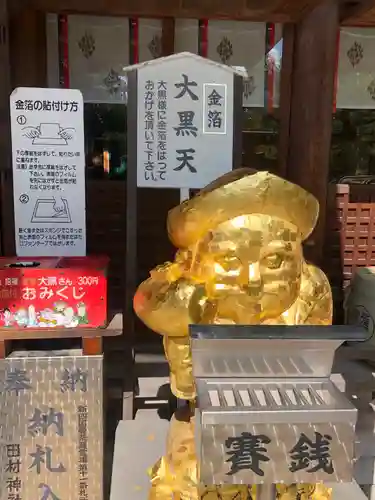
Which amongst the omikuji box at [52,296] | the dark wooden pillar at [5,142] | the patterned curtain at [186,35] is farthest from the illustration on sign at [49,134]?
the patterned curtain at [186,35]

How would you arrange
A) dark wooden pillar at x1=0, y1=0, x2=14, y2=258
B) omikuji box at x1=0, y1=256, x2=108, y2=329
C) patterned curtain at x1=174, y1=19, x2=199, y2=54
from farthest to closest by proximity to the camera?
patterned curtain at x1=174, y1=19, x2=199, y2=54 → dark wooden pillar at x1=0, y1=0, x2=14, y2=258 → omikuji box at x1=0, y1=256, x2=108, y2=329

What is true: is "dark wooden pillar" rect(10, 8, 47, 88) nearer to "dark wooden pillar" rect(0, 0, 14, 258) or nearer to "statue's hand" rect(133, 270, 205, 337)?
"dark wooden pillar" rect(0, 0, 14, 258)

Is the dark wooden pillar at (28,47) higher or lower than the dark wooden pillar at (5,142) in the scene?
higher

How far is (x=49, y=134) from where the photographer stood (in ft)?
8.87

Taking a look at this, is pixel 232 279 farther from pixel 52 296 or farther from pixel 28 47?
pixel 28 47

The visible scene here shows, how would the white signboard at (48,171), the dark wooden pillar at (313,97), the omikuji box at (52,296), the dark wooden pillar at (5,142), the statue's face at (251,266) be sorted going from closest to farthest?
the statue's face at (251,266) → the omikuji box at (52,296) → the white signboard at (48,171) → the dark wooden pillar at (5,142) → the dark wooden pillar at (313,97)

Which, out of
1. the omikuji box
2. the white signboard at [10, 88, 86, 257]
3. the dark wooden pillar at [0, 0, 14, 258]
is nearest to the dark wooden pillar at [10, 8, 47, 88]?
the dark wooden pillar at [0, 0, 14, 258]

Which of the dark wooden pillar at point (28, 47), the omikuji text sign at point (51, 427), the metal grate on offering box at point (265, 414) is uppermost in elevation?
the dark wooden pillar at point (28, 47)

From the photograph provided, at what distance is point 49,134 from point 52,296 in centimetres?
91

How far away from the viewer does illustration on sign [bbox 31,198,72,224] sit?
2.77 meters

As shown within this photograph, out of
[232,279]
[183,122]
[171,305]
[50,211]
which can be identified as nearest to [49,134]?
[50,211]

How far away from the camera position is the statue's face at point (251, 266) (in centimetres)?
204

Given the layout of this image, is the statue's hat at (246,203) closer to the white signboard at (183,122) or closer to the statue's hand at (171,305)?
the statue's hand at (171,305)

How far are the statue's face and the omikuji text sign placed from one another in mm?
870
